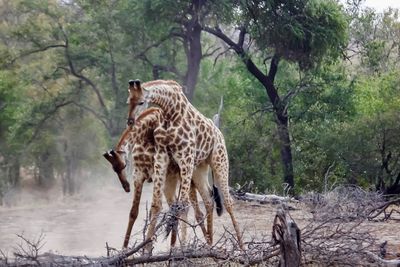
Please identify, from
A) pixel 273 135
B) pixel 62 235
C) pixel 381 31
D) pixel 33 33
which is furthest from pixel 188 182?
pixel 381 31

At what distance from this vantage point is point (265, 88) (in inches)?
770

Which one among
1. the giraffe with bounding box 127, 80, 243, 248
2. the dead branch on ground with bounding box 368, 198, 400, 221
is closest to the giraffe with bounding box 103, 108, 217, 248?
the giraffe with bounding box 127, 80, 243, 248

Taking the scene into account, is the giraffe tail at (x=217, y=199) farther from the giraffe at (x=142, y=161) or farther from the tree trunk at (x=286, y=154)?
the tree trunk at (x=286, y=154)

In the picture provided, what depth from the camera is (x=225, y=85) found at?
21734 mm

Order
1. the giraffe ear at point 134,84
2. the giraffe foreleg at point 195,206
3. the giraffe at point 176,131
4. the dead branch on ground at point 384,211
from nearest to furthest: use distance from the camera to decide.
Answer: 1. the giraffe ear at point 134,84
2. the giraffe at point 176,131
3. the giraffe foreleg at point 195,206
4. the dead branch on ground at point 384,211

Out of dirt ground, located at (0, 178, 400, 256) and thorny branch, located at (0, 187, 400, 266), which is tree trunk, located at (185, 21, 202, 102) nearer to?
dirt ground, located at (0, 178, 400, 256)

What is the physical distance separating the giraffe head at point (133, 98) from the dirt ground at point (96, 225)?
117 cm

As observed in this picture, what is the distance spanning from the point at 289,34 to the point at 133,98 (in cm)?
1134

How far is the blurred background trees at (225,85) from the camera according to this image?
17.4 metres

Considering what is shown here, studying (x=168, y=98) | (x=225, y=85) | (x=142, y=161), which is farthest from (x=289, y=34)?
(x=142, y=161)

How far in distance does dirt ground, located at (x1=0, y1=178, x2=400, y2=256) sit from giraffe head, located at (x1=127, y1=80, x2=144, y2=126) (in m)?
1.17

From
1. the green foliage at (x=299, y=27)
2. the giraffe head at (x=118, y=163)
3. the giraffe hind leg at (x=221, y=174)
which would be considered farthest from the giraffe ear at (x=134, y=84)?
the green foliage at (x=299, y=27)

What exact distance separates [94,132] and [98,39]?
330 cm

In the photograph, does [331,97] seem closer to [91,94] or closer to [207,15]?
[207,15]
